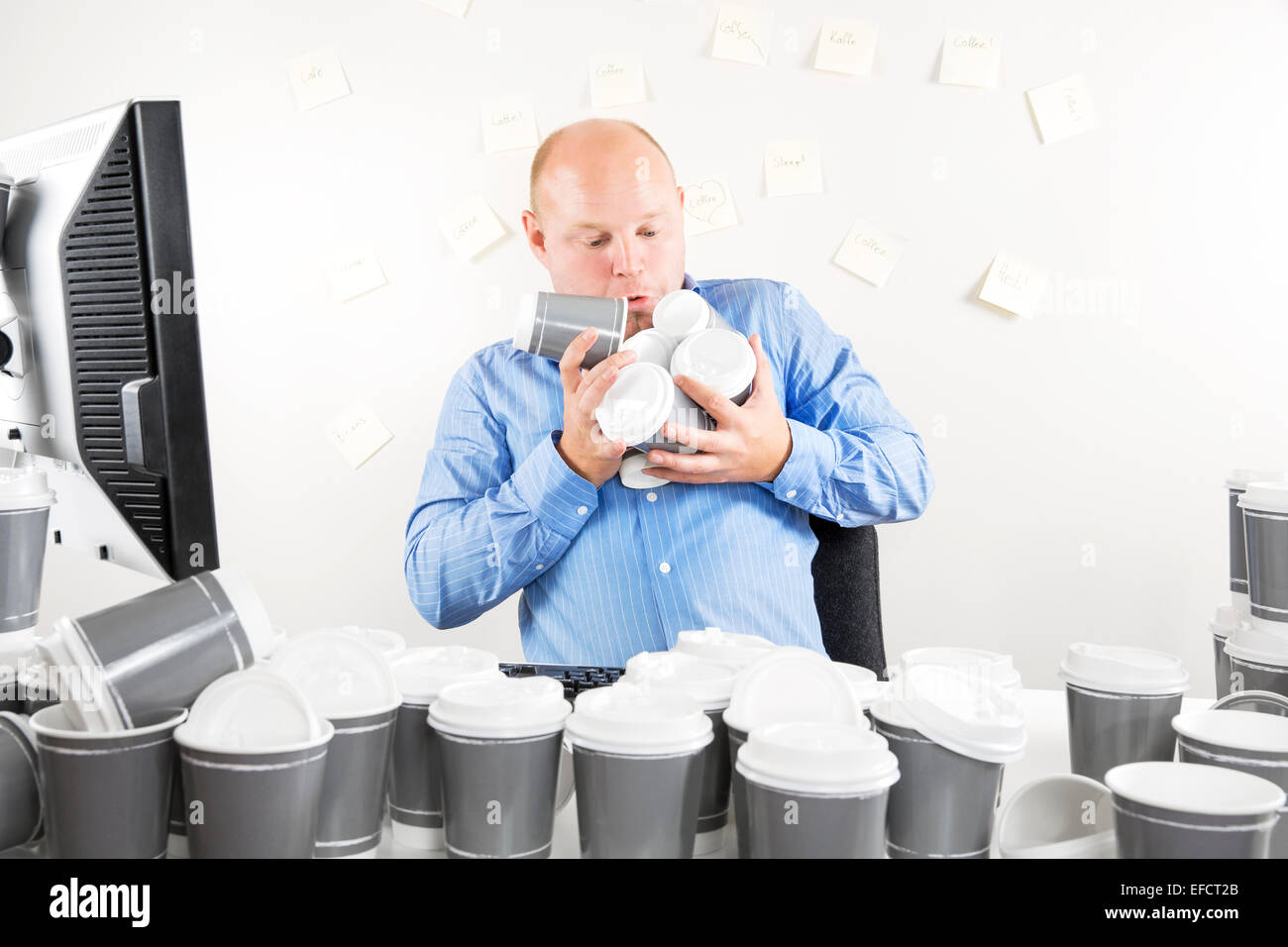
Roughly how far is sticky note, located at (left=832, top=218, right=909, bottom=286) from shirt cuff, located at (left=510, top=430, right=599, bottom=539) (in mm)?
897

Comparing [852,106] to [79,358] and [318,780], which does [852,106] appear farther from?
[318,780]

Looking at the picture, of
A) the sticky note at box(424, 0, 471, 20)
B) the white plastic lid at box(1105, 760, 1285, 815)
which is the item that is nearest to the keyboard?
the white plastic lid at box(1105, 760, 1285, 815)

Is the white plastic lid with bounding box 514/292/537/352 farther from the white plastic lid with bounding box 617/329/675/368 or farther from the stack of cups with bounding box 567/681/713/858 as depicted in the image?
the stack of cups with bounding box 567/681/713/858

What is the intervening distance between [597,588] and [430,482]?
10.0 inches

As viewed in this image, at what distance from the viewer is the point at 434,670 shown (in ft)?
2.25

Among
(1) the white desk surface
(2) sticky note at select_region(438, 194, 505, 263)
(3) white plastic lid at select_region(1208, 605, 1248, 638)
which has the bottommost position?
(1) the white desk surface

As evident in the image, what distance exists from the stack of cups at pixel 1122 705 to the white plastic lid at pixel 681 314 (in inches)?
18.0

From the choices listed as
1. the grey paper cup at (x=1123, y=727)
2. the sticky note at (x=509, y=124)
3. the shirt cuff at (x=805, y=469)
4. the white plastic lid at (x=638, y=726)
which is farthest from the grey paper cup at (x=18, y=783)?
the sticky note at (x=509, y=124)

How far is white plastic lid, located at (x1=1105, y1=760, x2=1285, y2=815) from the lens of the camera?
0.52 meters

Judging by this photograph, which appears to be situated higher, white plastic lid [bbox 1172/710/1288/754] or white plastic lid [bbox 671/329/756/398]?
white plastic lid [bbox 671/329/756/398]

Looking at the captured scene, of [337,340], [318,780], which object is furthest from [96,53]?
[318,780]

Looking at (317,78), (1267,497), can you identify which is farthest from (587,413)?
(317,78)

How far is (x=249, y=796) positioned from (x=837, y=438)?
2.98 feet
